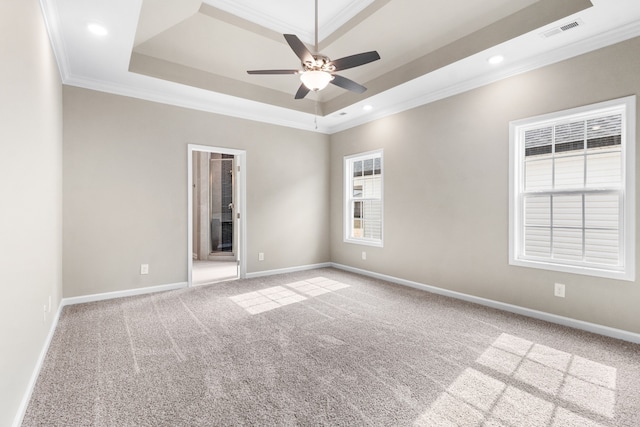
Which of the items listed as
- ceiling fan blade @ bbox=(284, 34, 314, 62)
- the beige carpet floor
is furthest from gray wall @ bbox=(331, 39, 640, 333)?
ceiling fan blade @ bbox=(284, 34, 314, 62)

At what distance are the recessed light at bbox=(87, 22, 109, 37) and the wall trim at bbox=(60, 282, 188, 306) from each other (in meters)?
2.92

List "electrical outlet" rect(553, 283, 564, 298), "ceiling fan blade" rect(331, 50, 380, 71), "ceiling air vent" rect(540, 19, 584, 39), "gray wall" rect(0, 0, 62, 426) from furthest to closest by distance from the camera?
"electrical outlet" rect(553, 283, 564, 298) → "ceiling air vent" rect(540, 19, 584, 39) → "ceiling fan blade" rect(331, 50, 380, 71) → "gray wall" rect(0, 0, 62, 426)

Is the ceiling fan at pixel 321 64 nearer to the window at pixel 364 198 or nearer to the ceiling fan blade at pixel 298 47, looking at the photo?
the ceiling fan blade at pixel 298 47

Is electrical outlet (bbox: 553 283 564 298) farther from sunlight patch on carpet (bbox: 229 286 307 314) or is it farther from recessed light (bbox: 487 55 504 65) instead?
sunlight patch on carpet (bbox: 229 286 307 314)

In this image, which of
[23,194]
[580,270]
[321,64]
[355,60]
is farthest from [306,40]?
[580,270]

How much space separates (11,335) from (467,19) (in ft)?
14.1

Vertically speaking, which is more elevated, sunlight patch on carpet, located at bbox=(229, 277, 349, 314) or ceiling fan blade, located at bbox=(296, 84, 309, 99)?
ceiling fan blade, located at bbox=(296, 84, 309, 99)

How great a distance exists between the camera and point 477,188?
3.70m

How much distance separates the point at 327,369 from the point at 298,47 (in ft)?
8.12

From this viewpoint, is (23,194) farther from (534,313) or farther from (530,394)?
(534,313)

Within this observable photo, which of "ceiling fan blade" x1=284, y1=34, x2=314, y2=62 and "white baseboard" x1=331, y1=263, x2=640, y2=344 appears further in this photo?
"white baseboard" x1=331, y1=263, x2=640, y2=344

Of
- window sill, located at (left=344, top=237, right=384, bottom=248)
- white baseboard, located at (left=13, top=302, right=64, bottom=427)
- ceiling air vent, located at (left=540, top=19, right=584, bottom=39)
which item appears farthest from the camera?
window sill, located at (left=344, top=237, right=384, bottom=248)

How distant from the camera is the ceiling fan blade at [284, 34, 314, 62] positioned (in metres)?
2.31

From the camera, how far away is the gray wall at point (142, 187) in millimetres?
3650
